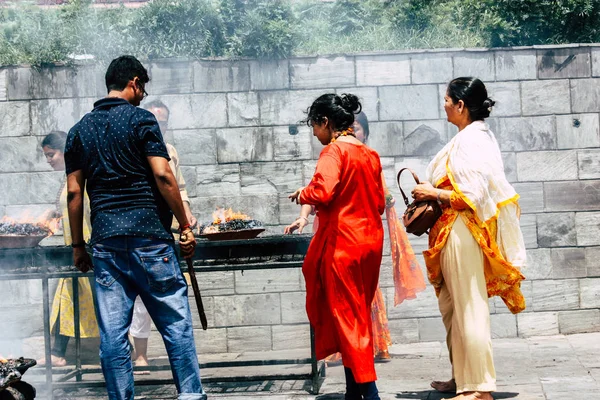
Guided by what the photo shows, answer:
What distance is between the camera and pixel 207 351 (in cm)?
845

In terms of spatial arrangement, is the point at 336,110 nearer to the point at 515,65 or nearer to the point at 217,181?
the point at 217,181

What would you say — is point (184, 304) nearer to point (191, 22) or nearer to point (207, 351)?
point (207, 351)

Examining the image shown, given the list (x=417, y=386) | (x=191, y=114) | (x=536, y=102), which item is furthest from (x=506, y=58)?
(x=417, y=386)

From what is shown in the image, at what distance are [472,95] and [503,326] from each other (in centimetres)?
333

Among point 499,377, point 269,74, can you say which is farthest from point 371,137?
point 499,377

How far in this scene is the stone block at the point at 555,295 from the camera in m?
8.42

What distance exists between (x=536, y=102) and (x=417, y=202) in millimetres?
3261

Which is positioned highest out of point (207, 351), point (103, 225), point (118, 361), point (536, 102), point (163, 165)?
point (536, 102)

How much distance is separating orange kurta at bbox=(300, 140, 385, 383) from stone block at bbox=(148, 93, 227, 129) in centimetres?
324

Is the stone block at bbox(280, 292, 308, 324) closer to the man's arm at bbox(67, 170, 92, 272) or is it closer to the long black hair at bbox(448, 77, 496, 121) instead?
the long black hair at bbox(448, 77, 496, 121)

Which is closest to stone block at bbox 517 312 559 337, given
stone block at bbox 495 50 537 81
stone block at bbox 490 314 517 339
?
stone block at bbox 490 314 517 339

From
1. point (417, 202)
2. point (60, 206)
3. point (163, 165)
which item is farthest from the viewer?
point (60, 206)

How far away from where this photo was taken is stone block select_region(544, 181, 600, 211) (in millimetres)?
8445

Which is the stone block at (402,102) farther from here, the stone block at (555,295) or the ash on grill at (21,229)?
the ash on grill at (21,229)
